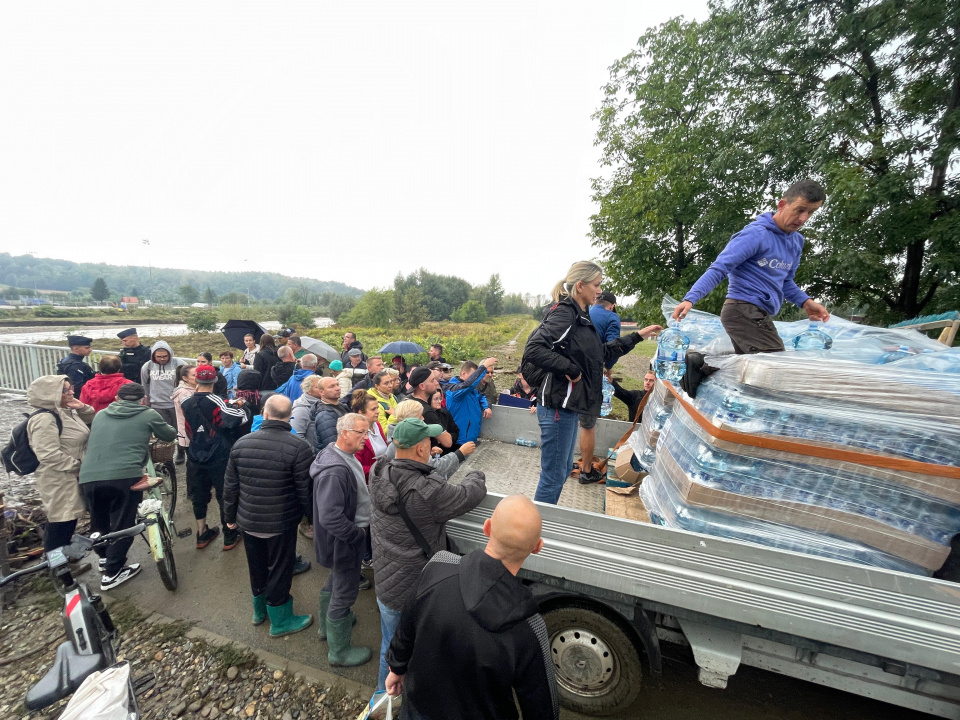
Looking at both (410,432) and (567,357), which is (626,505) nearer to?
(567,357)

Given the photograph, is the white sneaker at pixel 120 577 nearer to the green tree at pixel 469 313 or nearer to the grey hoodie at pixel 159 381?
the grey hoodie at pixel 159 381

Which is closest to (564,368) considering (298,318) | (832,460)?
(832,460)

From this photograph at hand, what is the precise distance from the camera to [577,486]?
3.65 meters

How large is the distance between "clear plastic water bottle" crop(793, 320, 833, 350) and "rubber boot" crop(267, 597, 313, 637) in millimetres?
4390

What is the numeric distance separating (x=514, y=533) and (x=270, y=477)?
2322 mm

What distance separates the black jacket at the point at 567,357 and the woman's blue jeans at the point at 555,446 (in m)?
0.08

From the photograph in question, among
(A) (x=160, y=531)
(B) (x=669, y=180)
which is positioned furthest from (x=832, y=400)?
(B) (x=669, y=180)

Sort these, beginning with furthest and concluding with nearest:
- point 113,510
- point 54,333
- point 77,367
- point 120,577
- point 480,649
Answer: point 54,333, point 77,367, point 120,577, point 113,510, point 480,649

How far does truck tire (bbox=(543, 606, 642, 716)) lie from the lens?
2.38 meters

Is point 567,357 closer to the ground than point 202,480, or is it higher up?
higher up

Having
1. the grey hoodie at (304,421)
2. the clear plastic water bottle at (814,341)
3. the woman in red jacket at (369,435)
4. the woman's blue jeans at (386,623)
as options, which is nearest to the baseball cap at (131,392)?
the grey hoodie at (304,421)

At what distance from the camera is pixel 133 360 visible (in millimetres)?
6664

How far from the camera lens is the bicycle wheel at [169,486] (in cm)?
475

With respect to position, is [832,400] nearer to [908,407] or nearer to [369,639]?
[908,407]
